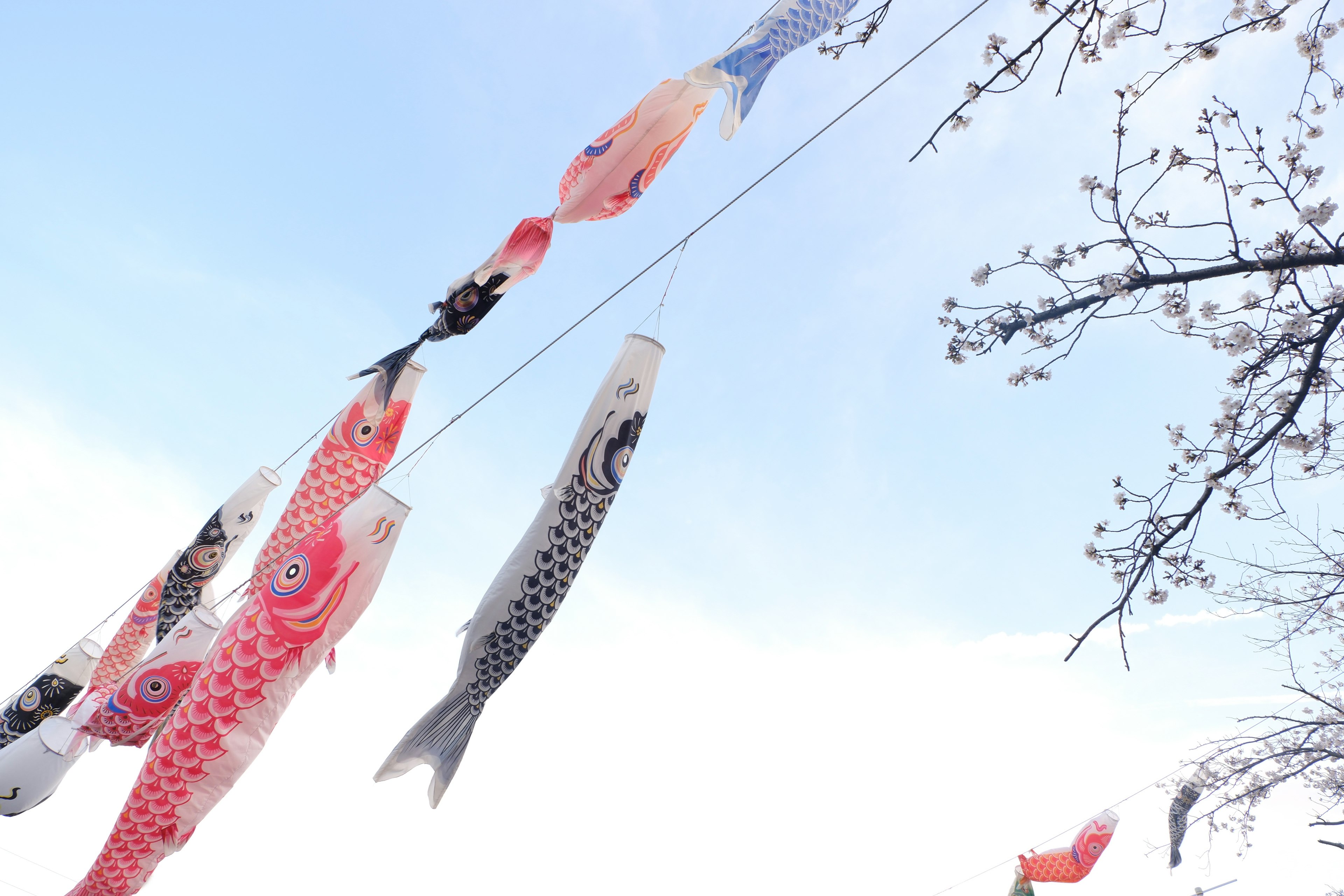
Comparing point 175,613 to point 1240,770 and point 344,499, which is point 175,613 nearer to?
point 344,499

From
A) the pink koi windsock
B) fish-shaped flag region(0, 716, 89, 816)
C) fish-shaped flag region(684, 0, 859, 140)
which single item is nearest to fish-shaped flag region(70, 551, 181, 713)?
the pink koi windsock

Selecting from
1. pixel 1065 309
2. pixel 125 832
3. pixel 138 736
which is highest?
pixel 1065 309

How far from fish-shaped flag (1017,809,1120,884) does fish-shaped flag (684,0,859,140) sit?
32.1 ft

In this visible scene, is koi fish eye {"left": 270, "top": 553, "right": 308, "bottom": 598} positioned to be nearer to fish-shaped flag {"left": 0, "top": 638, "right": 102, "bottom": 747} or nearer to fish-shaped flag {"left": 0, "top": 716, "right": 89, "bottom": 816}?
fish-shaped flag {"left": 0, "top": 716, "right": 89, "bottom": 816}

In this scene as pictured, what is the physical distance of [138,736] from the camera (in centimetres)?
605

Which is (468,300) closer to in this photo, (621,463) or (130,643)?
(621,463)

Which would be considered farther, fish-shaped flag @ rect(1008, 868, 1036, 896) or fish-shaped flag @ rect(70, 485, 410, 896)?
fish-shaped flag @ rect(1008, 868, 1036, 896)

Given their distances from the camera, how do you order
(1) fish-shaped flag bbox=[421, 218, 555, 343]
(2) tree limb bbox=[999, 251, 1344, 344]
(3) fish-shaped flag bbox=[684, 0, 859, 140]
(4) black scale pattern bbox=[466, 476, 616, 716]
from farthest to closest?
(1) fish-shaped flag bbox=[421, 218, 555, 343] → (3) fish-shaped flag bbox=[684, 0, 859, 140] → (4) black scale pattern bbox=[466, 476, 616, 716] → (2) tree limb bbox=[999, 251, 1344, 344]

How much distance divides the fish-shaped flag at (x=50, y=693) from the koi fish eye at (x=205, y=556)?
83.9 inches

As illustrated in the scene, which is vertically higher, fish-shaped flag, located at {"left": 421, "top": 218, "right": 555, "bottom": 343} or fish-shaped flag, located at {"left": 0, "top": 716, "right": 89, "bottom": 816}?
fish-shaped flag, located at {"left": 421, "top": 218, "right": 555, "bottom": 343}

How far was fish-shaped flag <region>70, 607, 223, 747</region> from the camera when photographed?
574 cm

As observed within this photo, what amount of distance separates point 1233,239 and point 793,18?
126 inches

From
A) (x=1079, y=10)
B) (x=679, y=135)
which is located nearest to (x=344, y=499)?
(x=679, y=135)

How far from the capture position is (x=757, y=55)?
4.66 m
